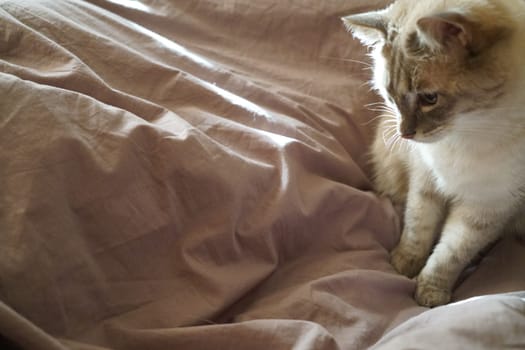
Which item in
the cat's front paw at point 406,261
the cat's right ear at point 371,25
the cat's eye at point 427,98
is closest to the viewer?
the cat's eye at point 427,98

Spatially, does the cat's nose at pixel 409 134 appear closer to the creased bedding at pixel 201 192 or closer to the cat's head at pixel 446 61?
the cat's head at pixel 446 61

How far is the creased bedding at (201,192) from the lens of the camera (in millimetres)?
884

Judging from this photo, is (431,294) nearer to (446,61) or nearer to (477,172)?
(477,172)

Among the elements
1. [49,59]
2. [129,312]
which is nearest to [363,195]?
[129,312]

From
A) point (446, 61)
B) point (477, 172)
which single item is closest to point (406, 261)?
point (477, 172)

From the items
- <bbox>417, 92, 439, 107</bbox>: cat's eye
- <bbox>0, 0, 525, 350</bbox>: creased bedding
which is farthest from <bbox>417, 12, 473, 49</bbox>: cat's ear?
<bbox>0, 0, 525, 350</bbox>: creased bedding

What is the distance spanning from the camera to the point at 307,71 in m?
1.42

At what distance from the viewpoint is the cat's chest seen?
42.4 inches

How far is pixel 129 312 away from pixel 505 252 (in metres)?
0.96

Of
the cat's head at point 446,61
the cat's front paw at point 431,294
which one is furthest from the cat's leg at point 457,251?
the cat's head at point 446,61

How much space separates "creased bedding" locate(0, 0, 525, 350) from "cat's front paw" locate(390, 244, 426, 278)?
0.04m

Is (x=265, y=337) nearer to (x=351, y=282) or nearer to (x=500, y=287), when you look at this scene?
(x=351, y=282)

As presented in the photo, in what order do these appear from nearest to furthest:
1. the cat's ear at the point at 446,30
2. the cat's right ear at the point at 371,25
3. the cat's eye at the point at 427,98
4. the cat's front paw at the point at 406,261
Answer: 1. the cat's ear at the point at 446,30
2. the cat's eye at the point at 427,98
3. the cat's right ear at the point at 371,25
4. the cat's front paw at the point at 406,261

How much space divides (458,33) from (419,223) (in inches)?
22.7
